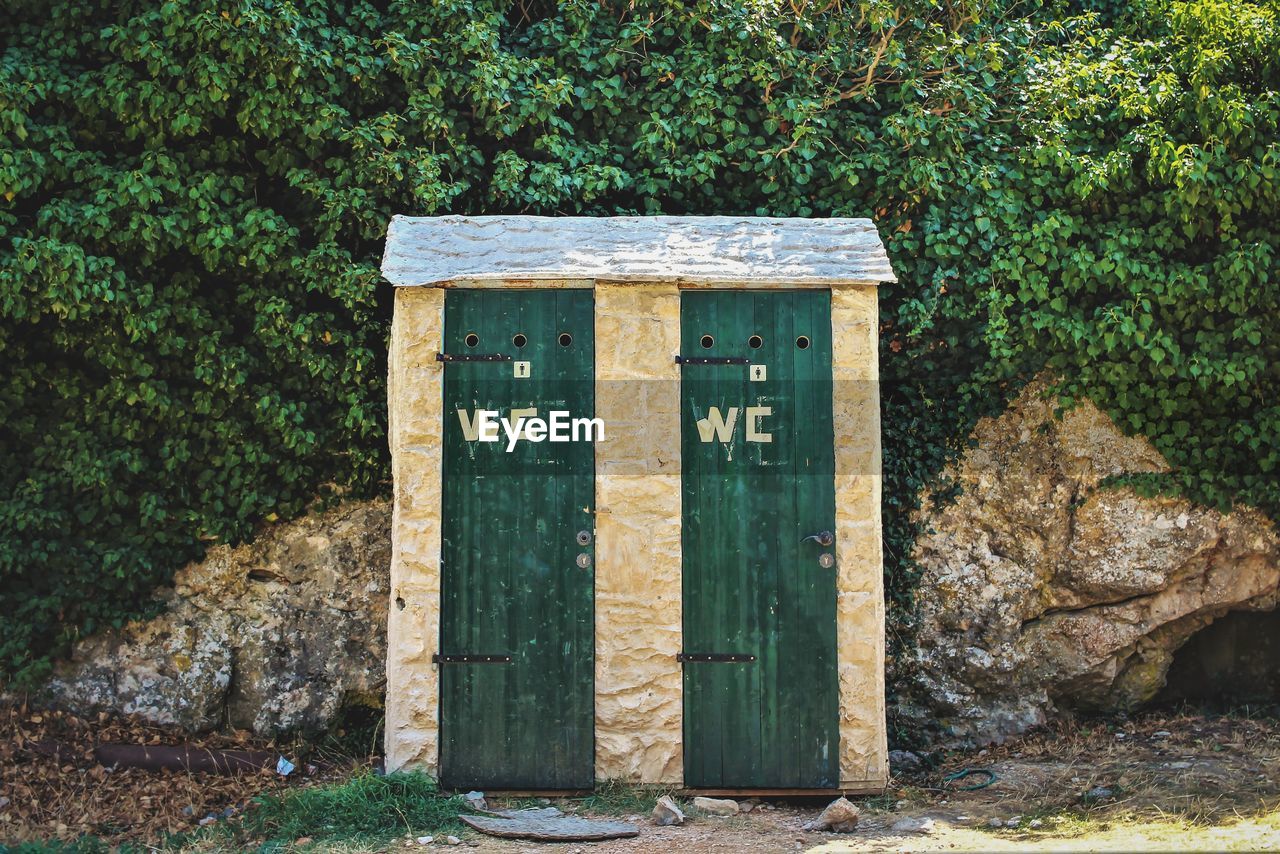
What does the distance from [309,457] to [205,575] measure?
908 mm

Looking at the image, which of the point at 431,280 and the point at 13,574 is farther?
the point at 13,574

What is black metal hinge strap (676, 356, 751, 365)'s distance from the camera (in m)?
5.36

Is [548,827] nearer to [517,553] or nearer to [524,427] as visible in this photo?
[517,553]

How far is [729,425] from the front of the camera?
536cm

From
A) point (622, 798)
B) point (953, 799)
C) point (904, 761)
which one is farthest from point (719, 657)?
point (904, 761)

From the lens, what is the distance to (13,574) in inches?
235

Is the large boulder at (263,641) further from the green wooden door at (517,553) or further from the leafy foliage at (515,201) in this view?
the green wooden door at (517,553)

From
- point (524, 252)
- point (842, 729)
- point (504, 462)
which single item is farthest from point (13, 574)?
point (842, 729)

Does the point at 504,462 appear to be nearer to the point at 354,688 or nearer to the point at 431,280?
the point at 431,280

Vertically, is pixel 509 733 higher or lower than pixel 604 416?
lower

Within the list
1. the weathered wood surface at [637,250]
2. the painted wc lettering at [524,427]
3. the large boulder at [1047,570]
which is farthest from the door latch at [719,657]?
the weathered wood surface at [637,250]

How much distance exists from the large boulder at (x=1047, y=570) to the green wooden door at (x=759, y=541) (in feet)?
4.38

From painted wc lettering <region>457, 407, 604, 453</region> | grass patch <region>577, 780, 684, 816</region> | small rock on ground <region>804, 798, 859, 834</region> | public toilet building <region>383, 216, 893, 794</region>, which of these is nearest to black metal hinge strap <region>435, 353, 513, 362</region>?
public toilet building <region>383, 216, 893, 794</region>

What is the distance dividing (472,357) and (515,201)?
1302 mm
